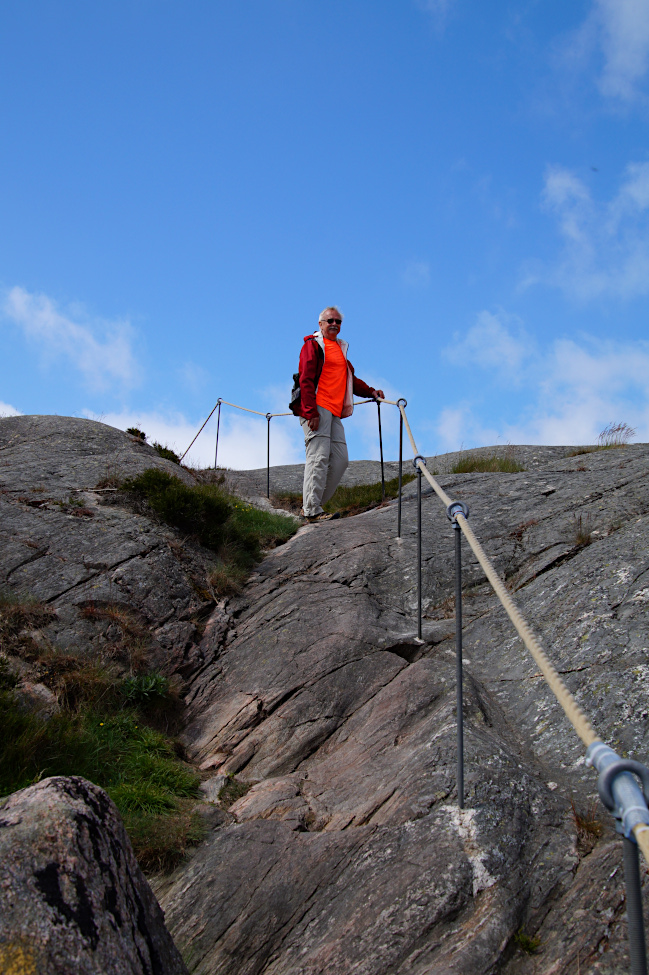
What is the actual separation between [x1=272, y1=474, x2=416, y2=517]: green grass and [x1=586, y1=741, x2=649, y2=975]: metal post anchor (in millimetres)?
8298

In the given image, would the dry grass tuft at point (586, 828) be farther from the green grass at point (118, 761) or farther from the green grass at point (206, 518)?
the green grass at point (206, 518)

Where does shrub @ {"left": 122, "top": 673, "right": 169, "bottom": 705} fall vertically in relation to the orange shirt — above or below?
below

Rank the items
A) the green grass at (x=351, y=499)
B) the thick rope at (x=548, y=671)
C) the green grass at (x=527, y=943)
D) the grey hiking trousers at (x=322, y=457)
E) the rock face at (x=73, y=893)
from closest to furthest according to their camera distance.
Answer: the thick rope at (x=548, y=671) < the rock face at (x=73, y=893) < the green grass at (x=527, y=943) < the grey hiking trousers at (x=322, y=457) < the green grass at (x=351, y=499)

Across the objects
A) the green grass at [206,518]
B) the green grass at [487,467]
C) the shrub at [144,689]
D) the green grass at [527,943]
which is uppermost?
the green grass at [487,467]

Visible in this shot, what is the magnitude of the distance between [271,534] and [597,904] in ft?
21.1

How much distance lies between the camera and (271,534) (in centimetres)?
892

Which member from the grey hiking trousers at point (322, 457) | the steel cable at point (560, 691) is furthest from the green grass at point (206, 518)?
the steel cable at point (560, 691)

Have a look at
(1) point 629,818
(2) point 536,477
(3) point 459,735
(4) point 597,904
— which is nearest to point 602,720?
(3) point 459,735

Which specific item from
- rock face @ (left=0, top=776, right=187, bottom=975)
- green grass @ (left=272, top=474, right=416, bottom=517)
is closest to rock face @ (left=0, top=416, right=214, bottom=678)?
rock face @ (left=0, top=776, right=187, bottom=975)

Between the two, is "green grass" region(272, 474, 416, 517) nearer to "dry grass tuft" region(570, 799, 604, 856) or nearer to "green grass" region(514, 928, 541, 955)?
"dry grass tuft" region(570, 799, 604, 856)

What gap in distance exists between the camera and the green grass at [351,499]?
10.6 m

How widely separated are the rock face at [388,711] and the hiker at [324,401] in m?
0.86

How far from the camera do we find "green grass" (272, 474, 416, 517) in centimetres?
1060

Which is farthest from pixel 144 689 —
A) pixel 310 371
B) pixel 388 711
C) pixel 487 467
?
pixel 487 467
